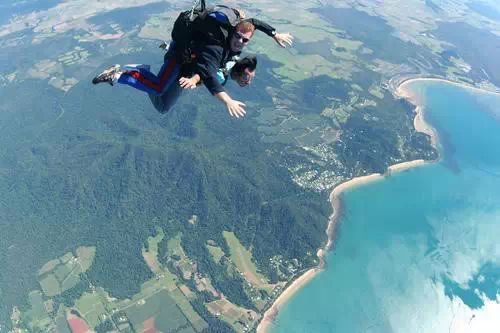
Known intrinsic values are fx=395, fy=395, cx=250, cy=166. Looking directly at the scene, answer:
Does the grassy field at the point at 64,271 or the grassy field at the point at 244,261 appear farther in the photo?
the grassy field at the point at 64,271

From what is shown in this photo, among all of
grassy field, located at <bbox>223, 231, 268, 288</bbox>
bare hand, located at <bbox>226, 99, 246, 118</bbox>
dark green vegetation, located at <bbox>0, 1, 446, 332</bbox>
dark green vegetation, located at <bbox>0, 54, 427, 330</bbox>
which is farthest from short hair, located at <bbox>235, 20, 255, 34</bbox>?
grassy field, located at <bbox>223, 231, 268, 288</bbox>

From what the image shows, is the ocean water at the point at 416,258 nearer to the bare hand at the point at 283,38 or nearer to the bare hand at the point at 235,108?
the bare hand at the point at 283,38

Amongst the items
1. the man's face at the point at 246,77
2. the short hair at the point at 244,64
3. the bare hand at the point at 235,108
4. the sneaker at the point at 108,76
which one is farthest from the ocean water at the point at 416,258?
the bare hand at the point at 235,108

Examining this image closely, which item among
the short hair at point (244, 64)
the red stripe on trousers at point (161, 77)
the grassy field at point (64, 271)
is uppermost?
the short hair at point (244, 64)

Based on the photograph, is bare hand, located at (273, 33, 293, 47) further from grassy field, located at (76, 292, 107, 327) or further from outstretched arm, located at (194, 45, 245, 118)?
grassy field, located at (76, 292, 107, 327)

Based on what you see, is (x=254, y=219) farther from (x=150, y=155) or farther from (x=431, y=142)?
(x=431, y=142)

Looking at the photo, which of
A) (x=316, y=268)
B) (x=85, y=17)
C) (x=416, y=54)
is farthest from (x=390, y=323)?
(x=85, y=17)

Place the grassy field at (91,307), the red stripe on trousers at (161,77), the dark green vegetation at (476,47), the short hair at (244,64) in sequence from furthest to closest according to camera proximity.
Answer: the dark green vegetation at (476,47)
the grassy field at (91,307)
the red stripe on trousers at (161,77)
the short hair at (244,64)

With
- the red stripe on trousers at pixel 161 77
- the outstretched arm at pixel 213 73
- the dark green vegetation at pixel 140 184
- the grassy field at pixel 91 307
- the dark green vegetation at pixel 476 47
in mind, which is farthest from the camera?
the dark green vegetation at pixel 476 47
